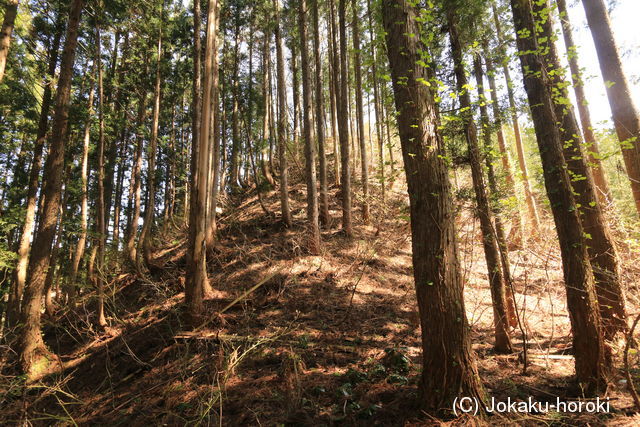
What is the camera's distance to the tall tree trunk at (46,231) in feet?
21.4

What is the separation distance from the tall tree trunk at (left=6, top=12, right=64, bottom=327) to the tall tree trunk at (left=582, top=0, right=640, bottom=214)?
1341cm

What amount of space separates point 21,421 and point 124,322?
106 inches

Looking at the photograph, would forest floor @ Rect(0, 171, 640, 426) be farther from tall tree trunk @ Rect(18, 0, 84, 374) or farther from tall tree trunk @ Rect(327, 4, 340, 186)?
tall tree trunk @ Rect(327, 4, 340, 186)

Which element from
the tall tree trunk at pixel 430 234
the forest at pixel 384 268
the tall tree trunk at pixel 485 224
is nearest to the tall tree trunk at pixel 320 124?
the forest at pixel 384 268

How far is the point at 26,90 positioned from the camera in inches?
379

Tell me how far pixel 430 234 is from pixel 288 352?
3240 millimetres

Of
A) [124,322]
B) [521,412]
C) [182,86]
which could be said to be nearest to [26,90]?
[182,86]

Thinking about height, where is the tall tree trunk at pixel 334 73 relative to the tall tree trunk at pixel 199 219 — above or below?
above

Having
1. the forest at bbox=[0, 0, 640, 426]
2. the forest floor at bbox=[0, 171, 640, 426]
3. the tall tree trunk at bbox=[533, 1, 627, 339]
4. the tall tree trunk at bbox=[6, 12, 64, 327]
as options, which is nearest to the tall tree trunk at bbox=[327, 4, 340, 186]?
the forest at bbox=[0, 0, 640, 426]

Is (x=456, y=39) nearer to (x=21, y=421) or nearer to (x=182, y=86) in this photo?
(x=21, y=421)

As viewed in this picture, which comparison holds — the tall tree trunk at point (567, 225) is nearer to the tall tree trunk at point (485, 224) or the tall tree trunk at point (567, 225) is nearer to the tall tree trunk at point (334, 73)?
the tall tree trunk at point (485, 224)

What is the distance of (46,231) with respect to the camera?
6.82 metres

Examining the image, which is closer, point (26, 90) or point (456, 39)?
point (456, 39)

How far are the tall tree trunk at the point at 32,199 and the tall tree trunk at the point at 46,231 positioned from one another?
8.13 feet
